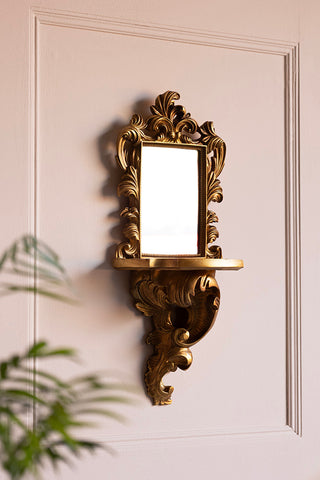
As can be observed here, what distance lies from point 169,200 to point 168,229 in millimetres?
67

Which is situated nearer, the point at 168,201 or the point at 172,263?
the point at 172,263

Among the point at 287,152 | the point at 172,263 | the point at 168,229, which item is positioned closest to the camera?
the point at 172,263

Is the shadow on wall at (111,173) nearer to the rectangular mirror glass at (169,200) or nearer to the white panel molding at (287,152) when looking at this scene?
the rectangular mirror glass at (169,200)

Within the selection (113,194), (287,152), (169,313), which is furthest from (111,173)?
(287,152)

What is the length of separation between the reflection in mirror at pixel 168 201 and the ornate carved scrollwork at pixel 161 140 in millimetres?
18

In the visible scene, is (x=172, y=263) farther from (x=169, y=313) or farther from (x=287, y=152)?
(x=287, y=152)

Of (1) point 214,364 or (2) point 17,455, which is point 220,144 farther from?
(2) point 17,455

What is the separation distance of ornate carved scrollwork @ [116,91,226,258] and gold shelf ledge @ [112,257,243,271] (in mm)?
47

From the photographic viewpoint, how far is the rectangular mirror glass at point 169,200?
161cm

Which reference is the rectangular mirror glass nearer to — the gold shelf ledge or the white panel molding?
the gold shelf ledge

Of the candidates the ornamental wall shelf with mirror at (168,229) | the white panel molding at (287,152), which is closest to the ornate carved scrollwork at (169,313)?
the ornamental wall shelf with mirror at (168,229)

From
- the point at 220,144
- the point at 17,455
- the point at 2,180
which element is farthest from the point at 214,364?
the point at 17,455

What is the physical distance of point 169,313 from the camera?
1630 mm

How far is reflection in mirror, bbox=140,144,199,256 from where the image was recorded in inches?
63.5
